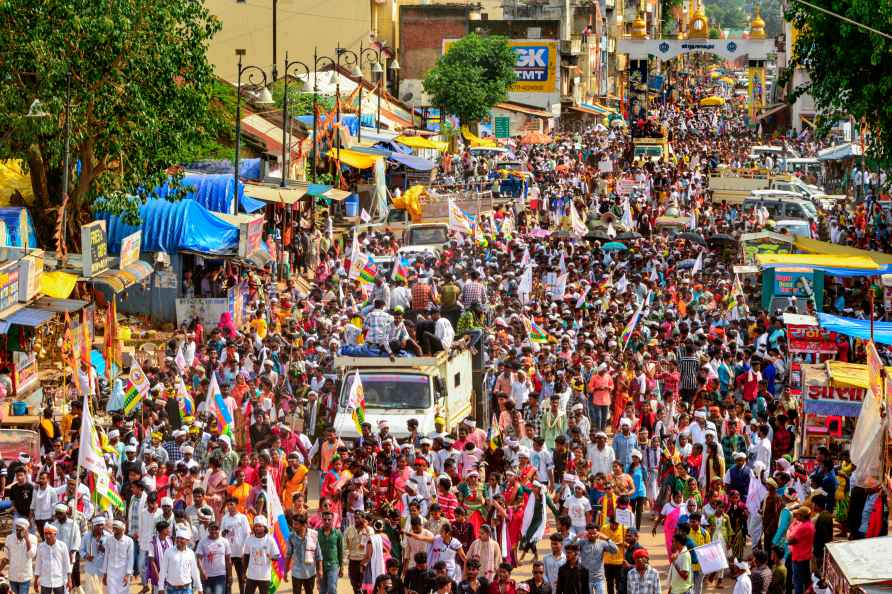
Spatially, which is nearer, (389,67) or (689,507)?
(689,507)

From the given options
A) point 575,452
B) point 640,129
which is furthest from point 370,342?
point 640,129

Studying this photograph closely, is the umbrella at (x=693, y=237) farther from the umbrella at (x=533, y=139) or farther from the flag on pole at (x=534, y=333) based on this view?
the umbrella at (x=533, y=139)

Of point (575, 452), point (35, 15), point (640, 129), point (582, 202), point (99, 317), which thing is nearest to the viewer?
point (575, 452)

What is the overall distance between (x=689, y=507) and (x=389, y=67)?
57422 mm

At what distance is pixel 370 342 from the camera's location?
2011cm

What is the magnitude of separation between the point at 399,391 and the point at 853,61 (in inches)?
683

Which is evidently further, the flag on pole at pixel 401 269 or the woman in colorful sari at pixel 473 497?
the flag on pole at pixel 401 269

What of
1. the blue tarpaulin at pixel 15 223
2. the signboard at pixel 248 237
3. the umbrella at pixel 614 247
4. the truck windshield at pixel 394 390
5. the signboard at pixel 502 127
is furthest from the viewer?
the signboard at pixel 502 127

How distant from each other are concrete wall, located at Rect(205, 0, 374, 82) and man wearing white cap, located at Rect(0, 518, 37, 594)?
49628 mm

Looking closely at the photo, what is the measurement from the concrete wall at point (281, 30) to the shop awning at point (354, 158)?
20.0 metres

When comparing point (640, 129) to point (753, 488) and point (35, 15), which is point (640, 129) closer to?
point (35, 15)

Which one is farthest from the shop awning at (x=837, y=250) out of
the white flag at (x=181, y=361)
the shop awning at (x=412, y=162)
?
the shop awning at (x=412, y=162)

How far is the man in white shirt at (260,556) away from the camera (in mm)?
14016

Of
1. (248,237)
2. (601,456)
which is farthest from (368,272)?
(601,456)
